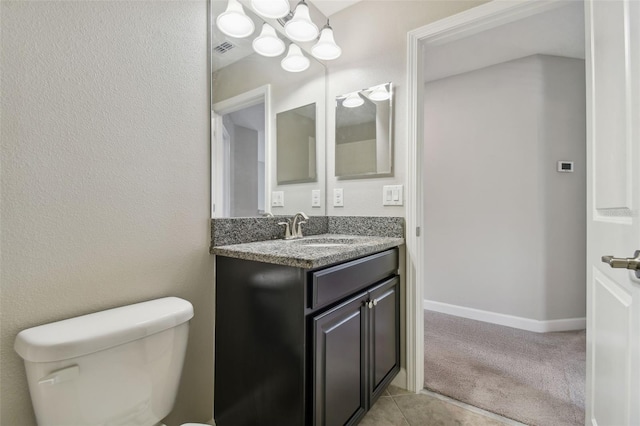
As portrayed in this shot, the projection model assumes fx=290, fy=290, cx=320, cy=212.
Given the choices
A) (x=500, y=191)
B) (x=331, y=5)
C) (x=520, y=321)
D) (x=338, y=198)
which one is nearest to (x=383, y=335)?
(x=338, y=198)

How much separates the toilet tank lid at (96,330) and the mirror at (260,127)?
48 centimetres

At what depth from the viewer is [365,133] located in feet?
6.17

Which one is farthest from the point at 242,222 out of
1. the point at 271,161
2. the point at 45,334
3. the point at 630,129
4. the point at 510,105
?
the point at 510,105

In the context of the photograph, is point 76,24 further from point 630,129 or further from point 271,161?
point 630,129

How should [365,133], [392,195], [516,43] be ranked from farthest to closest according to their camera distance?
[516,43], [365,133], [392,195]

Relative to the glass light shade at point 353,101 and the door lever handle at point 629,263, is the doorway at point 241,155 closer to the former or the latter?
the glass light shade at point 353,101

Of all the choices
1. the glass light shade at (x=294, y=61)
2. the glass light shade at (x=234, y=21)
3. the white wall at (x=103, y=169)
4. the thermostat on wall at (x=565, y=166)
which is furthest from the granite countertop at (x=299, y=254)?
the thermostat on wall at (x=565, y=166)

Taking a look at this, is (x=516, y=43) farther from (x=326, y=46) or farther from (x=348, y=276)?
(x=348, y=276)

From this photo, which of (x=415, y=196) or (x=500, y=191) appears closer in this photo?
(x=415, y=196)

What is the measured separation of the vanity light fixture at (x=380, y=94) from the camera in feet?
5.82

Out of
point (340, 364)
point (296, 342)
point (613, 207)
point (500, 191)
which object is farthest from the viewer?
point (500, 191)

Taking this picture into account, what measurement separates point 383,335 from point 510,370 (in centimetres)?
108

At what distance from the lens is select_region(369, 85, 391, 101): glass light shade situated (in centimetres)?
178

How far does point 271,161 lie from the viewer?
1.77 meters
